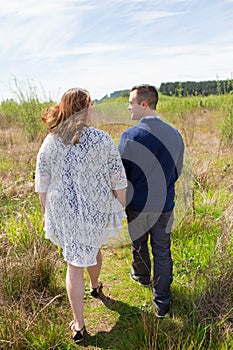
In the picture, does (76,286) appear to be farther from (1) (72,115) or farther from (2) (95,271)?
(1) (72,115)

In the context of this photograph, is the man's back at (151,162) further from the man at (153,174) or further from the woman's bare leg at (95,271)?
the woman's bare leg at (95,271)

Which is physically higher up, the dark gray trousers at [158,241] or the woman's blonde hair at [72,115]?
the woman's blonde hair at [72,115]

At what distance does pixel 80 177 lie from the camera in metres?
2.16

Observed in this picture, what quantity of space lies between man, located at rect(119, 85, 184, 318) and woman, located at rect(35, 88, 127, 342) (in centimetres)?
19

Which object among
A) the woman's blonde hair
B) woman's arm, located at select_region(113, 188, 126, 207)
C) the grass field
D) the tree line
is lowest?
the grass field

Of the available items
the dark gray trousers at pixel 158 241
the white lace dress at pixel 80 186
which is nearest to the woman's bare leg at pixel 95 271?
the dark gray trousers at pixel 158 241

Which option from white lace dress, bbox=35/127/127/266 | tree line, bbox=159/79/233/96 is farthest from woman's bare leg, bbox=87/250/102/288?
tree line, bbox=159/79/233/96

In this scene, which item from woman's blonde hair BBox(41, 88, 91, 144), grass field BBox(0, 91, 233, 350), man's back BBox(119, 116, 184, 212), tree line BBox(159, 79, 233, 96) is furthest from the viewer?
tree line BBox(159, 79, 233, 96)

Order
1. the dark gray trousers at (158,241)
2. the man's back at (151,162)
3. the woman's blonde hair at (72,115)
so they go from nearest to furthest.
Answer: the woman's blonde hair at (72,115) < the man's back at (151,162) < the dark gray trousers at (158,241)

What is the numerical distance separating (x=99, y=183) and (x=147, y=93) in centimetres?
73

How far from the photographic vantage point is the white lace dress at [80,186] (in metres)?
2.14

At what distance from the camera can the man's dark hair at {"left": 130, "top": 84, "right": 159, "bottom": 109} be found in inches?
94.3

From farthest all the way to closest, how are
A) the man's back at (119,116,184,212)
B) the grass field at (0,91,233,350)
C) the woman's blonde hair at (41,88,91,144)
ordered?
1. the man's back at (119,116,184,212)
2. the grass field at (0,91,233,350)
3. the woman's blonde hair at (41,88,91,144)

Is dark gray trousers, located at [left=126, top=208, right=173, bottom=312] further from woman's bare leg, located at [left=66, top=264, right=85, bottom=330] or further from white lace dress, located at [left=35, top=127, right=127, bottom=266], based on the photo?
woman's bare leg, located at [left=66, top=264, right=85, bottom=330]
